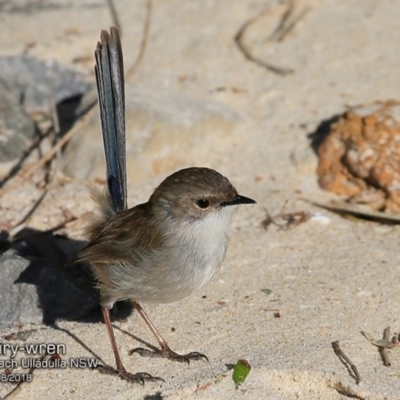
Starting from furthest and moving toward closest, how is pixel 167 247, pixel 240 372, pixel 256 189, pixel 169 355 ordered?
pixel 256 189 < pixel 169 355 < pixel 167 247 < pixel 240 372

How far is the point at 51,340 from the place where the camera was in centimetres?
539

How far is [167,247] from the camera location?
509 centimetres

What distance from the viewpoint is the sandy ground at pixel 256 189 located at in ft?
16.4

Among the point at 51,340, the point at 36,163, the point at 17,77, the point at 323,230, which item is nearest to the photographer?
the point at 51,340

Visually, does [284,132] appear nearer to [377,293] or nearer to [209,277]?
[377,293]

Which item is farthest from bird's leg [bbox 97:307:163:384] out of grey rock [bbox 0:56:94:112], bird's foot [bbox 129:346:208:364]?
grey rock [bbox 0:56:94:112]

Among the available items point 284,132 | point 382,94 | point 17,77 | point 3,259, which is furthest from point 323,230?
point 17,77

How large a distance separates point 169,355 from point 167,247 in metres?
0.70

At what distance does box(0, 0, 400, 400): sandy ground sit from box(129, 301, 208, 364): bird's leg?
0.20ft

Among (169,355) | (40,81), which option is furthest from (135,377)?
(40,81)

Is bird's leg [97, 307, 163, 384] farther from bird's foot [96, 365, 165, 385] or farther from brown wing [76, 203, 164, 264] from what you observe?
brown wing [76, 203, 164, 264]

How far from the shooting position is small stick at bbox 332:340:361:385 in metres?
4.80

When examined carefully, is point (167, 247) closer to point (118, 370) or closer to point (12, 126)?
point (118, 370)

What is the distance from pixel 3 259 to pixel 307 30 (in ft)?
15.8
